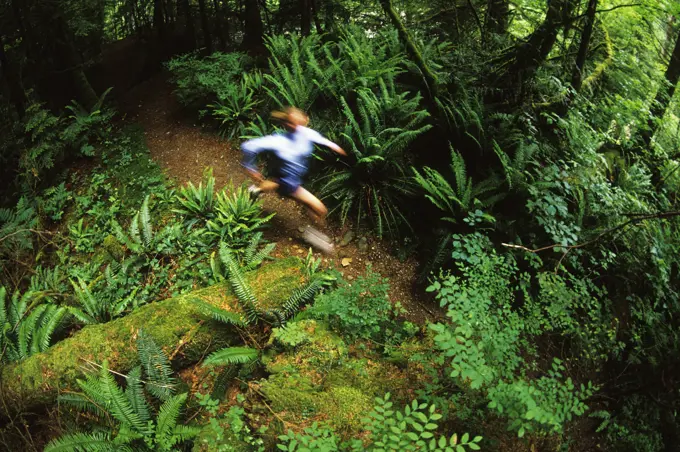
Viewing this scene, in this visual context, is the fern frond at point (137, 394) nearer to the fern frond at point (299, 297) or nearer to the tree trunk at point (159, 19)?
the fern frond at point (299, 297)

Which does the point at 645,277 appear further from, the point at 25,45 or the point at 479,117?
the point at 25,45

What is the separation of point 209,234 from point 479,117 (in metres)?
4.76

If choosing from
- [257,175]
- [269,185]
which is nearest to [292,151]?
[269,185]

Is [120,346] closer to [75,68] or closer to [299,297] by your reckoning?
[299,297]

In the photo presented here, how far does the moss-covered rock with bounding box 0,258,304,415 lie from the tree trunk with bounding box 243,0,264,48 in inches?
309

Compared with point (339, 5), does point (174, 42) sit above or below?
below

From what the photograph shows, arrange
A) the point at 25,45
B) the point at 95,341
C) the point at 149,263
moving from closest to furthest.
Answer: the point at 95,341
the point at 149,263
the point at 25,45

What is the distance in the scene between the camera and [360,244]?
5.93 meters


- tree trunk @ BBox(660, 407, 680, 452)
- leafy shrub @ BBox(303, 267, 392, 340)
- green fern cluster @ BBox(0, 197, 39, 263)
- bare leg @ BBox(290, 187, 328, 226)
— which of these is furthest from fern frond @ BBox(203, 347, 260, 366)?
tree trunk @ BBox(660, 407, 680, 452)

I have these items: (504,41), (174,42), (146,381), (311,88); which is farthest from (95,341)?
(174,42)

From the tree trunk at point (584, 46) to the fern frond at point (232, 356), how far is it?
6488 mm

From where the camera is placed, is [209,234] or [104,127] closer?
[209,234]

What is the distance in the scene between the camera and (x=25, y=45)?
7.69 meters

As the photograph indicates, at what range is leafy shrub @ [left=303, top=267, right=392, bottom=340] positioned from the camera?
428 centimetres
